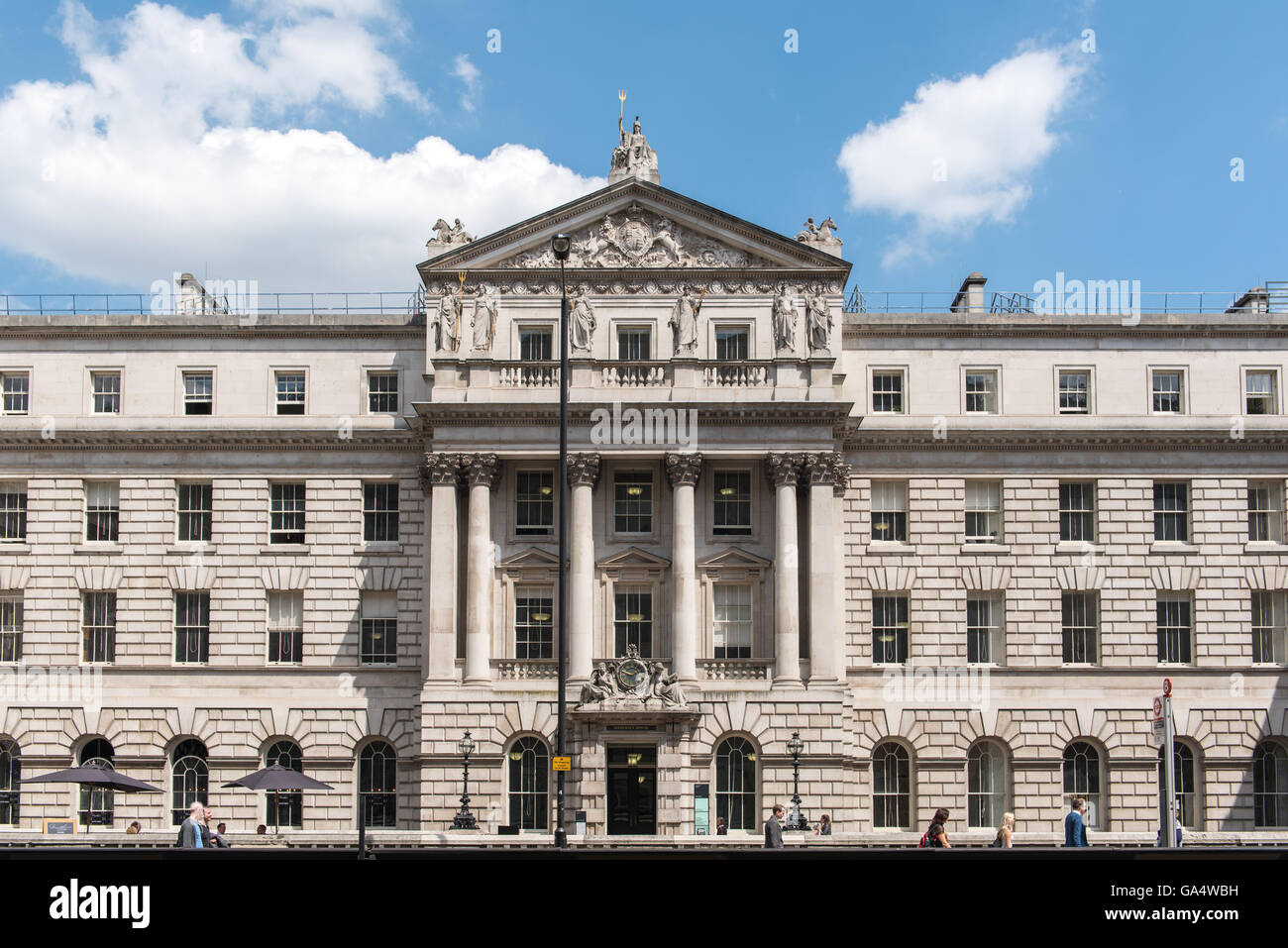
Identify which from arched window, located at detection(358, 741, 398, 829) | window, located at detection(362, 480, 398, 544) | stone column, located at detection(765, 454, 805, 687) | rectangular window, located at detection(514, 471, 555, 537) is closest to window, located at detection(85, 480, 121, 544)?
window, located at detection(362, 480, 398, 544)

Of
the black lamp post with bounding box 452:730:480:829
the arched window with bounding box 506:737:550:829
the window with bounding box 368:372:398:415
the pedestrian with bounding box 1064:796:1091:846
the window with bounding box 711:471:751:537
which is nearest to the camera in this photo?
the pedestrian with bounding box 1064:796:1091:846

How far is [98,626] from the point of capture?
47.9 meters

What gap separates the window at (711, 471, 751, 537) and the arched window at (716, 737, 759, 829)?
7.34 metres

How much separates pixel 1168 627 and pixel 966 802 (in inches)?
387

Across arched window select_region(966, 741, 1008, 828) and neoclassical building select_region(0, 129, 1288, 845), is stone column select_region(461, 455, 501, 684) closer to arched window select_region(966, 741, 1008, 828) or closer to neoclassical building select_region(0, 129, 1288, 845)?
neoclassical building select_region(0, 129, 1288, 845)

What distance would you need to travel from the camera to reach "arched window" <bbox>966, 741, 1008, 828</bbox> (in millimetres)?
46344

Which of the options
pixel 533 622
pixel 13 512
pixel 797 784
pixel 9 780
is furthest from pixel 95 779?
pixel 797 784

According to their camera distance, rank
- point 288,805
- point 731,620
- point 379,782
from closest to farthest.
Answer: point 731,620, point 288,805, point 379,782

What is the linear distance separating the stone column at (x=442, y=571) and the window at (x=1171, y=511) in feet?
83.5

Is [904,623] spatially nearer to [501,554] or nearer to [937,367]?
[937,367]

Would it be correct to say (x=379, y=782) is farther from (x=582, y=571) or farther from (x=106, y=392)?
(x=106, y=392)

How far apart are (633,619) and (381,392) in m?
12.9
